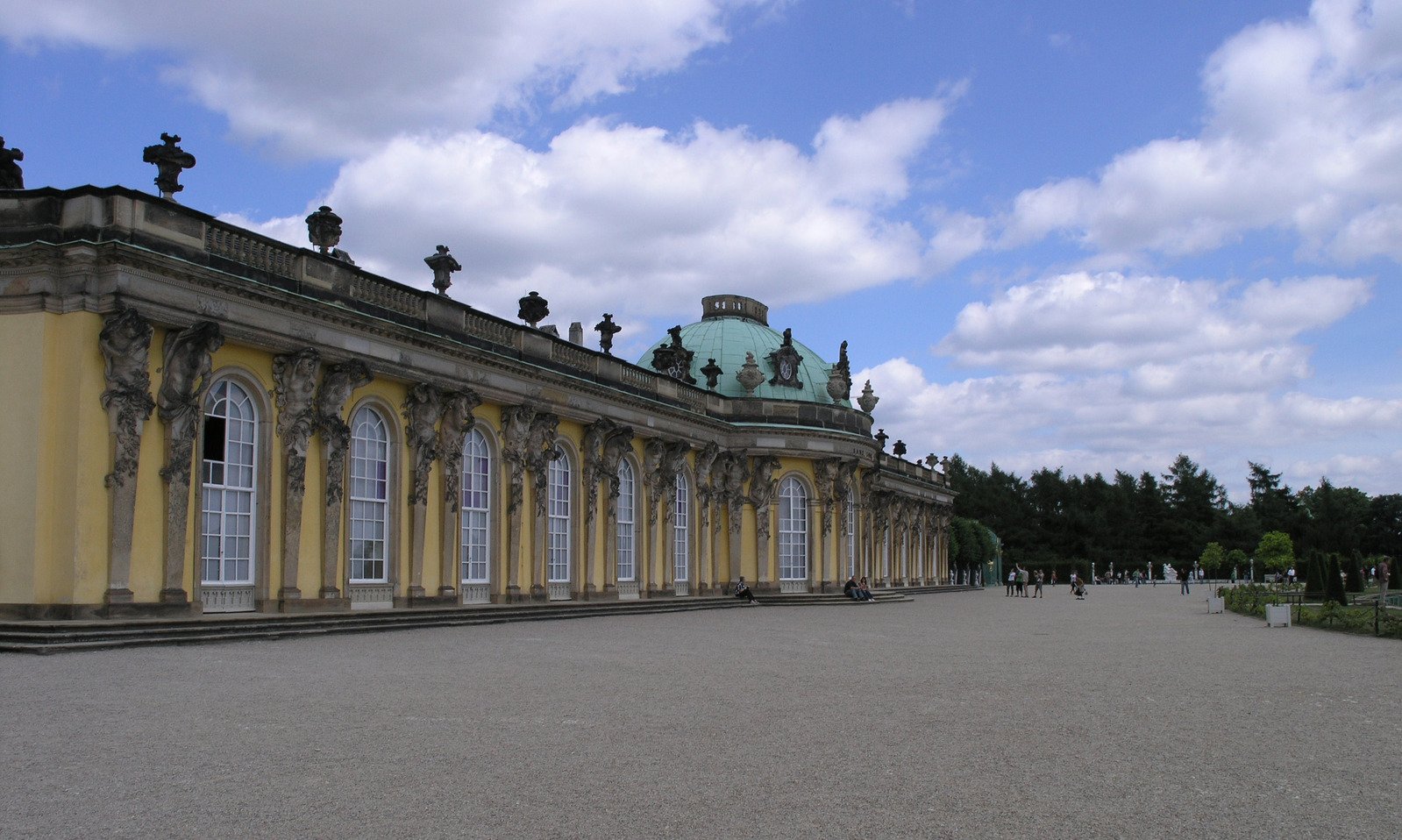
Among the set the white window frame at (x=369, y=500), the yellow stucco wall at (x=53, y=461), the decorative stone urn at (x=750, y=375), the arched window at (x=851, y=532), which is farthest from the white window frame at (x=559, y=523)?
the arched window at (x=851, y=532)

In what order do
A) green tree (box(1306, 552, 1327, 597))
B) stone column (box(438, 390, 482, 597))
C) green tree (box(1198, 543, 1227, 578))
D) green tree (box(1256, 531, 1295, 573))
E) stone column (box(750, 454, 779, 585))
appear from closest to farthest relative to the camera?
stone column (box(438, 390, 482, 597)) < green tree (box(1306, 552, 1327, 597)) < stone column (box(750, 454, 779, 585)) < green tree (box(1256, 531, 1295, 573)) < green tree (box(1198, 543, 1227, 578))

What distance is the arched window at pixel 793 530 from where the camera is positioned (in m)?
45.2

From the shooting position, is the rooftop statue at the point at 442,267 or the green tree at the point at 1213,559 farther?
the green tree at the point at 1213,559

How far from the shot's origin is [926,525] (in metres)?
70.8

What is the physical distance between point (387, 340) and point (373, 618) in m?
6.22

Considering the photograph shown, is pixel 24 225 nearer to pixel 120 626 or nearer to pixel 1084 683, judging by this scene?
pixel 120 626

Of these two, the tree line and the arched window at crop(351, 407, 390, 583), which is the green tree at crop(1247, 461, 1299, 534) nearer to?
the tree line

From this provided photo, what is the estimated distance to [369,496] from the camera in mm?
25594

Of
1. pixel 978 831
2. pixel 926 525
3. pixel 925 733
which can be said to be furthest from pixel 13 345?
pixel 926 525

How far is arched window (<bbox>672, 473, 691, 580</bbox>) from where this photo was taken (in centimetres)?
4012

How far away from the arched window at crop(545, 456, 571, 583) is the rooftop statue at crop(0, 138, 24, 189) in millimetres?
14913

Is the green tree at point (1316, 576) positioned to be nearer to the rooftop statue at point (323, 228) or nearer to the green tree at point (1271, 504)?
the rooftop statue at point (323, 228)

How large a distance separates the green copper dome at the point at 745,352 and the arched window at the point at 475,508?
57.6 ft

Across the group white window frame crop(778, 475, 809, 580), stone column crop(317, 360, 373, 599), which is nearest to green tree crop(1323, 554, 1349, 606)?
white window frame crop(778, 475, 809, 580)
